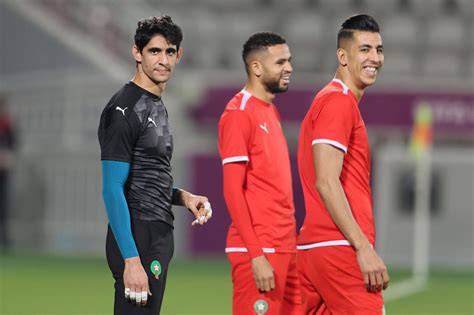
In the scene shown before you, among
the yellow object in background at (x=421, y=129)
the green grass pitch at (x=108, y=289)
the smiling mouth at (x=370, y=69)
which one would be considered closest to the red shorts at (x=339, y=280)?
the smiling mouth at (x=370, y=69)

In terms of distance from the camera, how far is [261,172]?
6449 millimetres

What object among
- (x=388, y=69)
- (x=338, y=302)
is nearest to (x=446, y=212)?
(x=388, y=69)

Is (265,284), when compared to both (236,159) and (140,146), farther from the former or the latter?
(140,146)

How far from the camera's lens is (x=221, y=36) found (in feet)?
70.6

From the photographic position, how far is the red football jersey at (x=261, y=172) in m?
6.37

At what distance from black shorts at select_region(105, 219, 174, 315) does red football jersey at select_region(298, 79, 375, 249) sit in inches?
25.2

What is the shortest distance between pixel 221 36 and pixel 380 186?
4649mm

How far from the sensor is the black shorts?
5.03 metres

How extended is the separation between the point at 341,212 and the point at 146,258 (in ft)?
2.67

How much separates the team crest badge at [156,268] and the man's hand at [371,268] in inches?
31.9

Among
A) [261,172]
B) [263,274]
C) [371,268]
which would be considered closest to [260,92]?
[261,172]

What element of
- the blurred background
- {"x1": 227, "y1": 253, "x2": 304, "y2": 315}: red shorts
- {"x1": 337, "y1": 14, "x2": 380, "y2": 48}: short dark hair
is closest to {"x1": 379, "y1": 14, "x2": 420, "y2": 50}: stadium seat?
the blurred background

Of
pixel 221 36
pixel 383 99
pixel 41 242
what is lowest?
pixel 41 242

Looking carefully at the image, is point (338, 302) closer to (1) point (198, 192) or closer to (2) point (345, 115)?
(2) point (345, 115)
